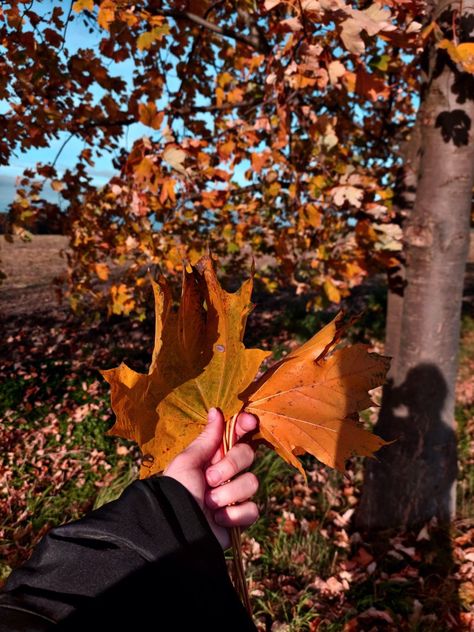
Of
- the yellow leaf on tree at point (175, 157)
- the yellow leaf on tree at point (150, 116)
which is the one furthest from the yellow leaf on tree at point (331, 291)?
the yellow leaf on tree at point (150, 116)

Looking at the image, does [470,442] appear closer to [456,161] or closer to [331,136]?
[456,161]

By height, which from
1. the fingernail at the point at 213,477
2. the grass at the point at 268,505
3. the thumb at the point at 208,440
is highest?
the thumb at the point at 208,440

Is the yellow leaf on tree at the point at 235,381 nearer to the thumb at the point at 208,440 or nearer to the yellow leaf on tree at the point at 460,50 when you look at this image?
the thumb at the point at 208,440

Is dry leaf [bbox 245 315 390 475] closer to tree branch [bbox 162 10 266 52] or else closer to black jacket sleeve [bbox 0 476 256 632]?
black jacket sleeve [bbox 0 476 256 632]

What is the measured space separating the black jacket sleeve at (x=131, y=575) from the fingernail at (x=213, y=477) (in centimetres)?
10

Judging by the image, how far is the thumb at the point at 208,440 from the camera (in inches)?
43.4

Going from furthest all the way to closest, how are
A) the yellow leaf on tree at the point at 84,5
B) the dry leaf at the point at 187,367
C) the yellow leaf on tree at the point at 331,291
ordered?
the yellow leaf on tree at the point at 331,291 < the yellow leaf on tree at the point at 84,5 < the dry leaf at the point at 187,367

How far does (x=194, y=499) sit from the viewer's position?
108 centimetres

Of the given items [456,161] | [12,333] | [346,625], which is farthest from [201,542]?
[12,333]

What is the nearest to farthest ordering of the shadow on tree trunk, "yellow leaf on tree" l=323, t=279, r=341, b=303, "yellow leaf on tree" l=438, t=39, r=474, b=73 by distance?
1. "yellow leaf on tree" l=438, t=39, r=474, b=73
2. the shadow on tree trunk
3. "yellow leaf on tree" l=323, t=279, r=341, b=303

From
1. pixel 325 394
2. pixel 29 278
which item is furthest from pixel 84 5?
pixel 29 278

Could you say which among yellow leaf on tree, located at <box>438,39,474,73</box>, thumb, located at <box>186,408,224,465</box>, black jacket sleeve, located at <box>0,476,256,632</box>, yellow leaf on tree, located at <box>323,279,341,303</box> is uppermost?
yellow leaf on tree, located at <box>438,39,474,73</box>

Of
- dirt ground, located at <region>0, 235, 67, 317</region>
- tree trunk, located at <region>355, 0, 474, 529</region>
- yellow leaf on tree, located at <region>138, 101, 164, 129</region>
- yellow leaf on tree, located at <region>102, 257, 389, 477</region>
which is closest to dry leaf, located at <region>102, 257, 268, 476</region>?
yellow leaf on tree, located at <region>102, 257, 389, 477</region>

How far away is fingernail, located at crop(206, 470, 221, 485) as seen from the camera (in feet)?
3.74
